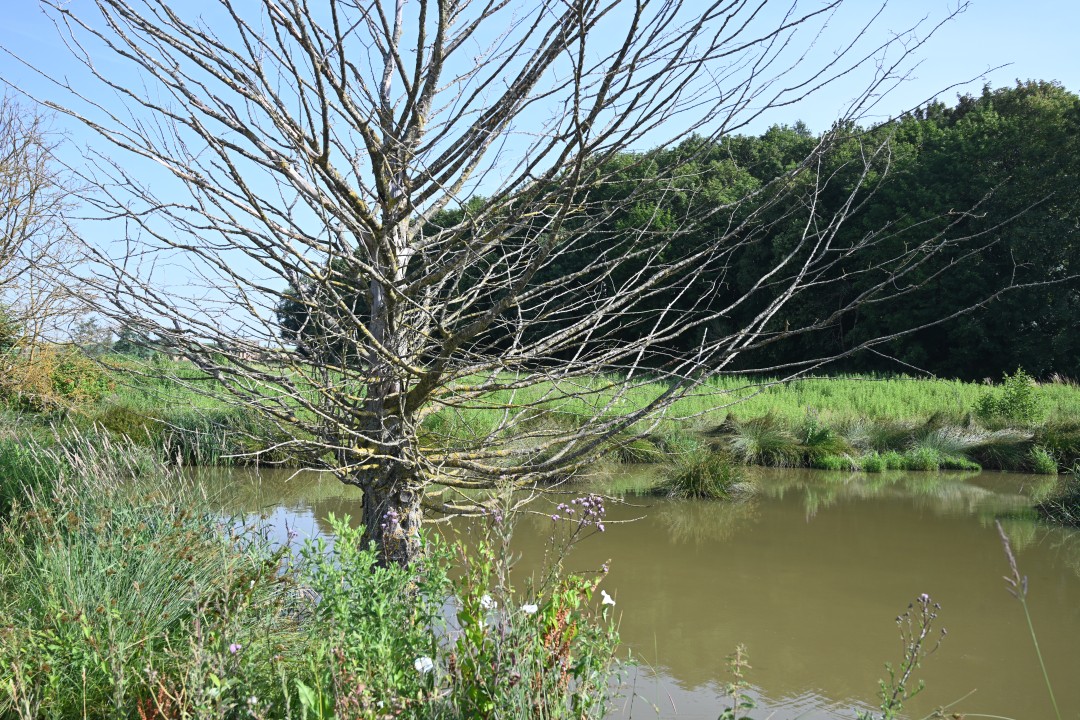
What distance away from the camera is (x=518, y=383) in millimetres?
2857

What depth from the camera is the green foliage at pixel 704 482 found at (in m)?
9.25

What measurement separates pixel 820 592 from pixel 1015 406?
32.9 ft

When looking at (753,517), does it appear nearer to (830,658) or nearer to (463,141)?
(830,658)

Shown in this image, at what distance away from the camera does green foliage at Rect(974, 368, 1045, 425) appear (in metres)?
13.3

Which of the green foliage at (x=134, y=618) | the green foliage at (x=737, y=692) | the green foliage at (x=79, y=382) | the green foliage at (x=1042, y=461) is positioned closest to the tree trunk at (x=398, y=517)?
the green foliage at (x=134, y=618)

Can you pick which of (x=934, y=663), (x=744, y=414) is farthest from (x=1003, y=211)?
(x=934, y=663)

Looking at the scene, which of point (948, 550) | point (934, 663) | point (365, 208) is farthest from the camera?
point (948, 550)

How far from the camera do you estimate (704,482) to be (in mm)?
9258

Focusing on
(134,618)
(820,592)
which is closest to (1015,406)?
(820,592)

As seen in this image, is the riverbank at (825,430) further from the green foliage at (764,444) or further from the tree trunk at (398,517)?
the tree trunk at (398,517)

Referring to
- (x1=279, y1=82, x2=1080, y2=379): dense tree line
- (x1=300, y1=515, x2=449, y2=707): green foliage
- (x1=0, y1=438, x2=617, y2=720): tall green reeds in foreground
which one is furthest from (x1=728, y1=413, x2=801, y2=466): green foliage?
(x1=300, y1=515, x2=449, y2=707): green foliage

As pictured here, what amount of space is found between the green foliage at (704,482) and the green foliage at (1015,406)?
6474 millimetres

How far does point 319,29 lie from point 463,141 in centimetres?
63

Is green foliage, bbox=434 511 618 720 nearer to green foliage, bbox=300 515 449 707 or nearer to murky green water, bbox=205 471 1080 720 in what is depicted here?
green foliage, bbox=300 515 449 707
